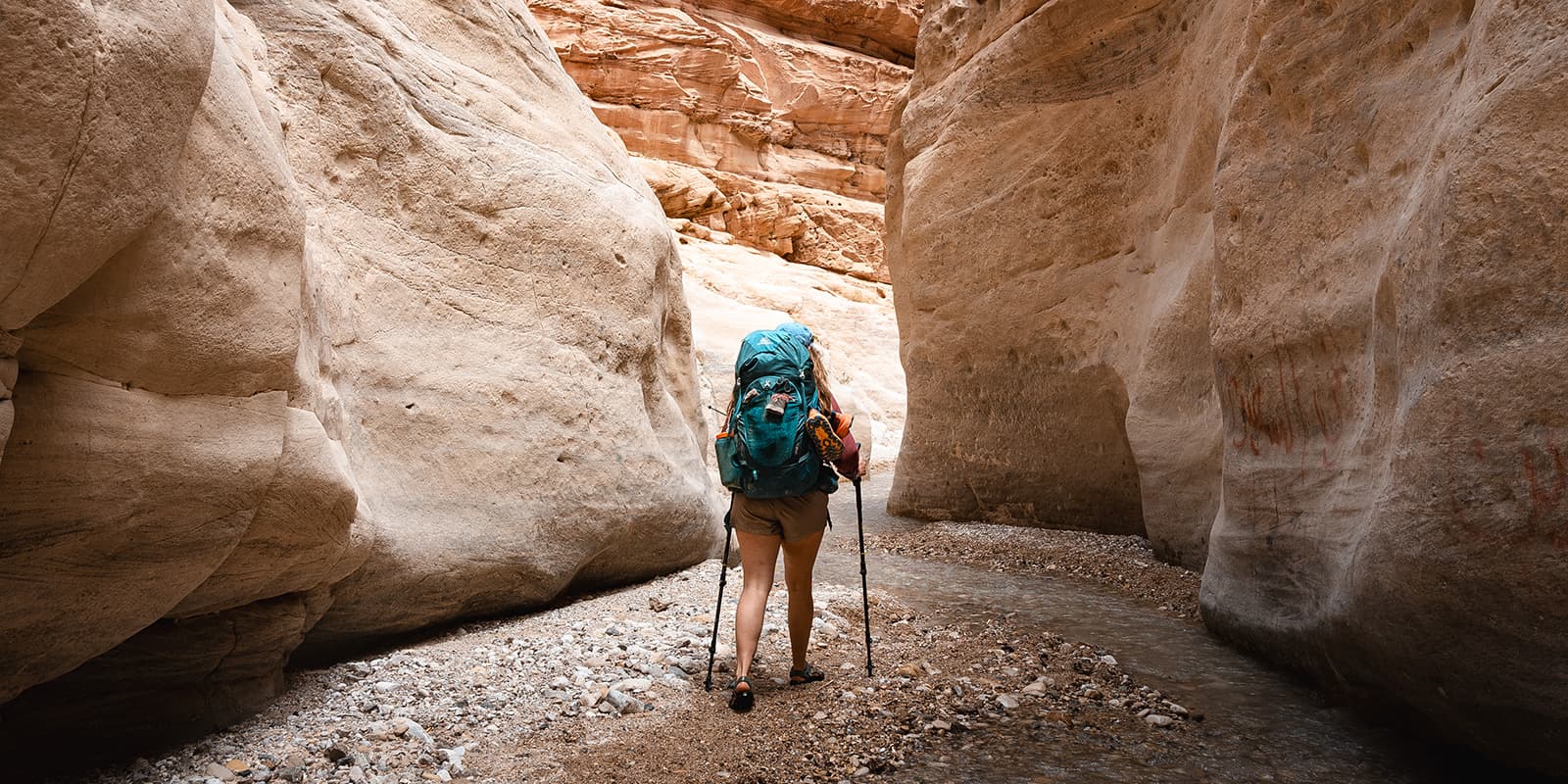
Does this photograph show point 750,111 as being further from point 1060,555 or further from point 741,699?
point 741,699

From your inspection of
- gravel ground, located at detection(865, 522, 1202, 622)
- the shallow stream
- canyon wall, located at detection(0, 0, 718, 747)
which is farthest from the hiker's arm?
gravel ground, located at detection(865, 522, 1202, 622)

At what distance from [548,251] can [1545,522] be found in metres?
4.54

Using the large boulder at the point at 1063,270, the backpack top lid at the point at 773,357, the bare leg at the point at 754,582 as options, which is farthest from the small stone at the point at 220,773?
the large boulder at the point at 1063,270

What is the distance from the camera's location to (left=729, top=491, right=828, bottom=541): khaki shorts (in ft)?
13.5

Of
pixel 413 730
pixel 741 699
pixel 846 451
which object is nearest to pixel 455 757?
pixel 413 730

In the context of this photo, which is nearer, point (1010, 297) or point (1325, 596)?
point (1325, 596)

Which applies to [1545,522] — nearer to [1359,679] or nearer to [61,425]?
[1359,679]

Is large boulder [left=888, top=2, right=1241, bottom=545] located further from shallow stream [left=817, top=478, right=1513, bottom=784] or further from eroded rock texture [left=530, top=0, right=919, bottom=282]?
eroded rock texture [left=530, top=0, right=919, bottom=282]

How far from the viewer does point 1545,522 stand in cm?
270

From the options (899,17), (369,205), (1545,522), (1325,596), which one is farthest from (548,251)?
(899,17)

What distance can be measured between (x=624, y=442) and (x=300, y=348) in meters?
2.40

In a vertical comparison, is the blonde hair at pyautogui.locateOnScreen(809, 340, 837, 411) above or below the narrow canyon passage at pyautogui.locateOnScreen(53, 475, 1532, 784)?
above

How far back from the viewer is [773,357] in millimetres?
4102

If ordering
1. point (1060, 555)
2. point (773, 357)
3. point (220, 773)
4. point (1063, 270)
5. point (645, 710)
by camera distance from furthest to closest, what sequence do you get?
point (1063, 270) < point (1060, 555) < point (773, 357) < point (645, 710) < point (220, 773)
